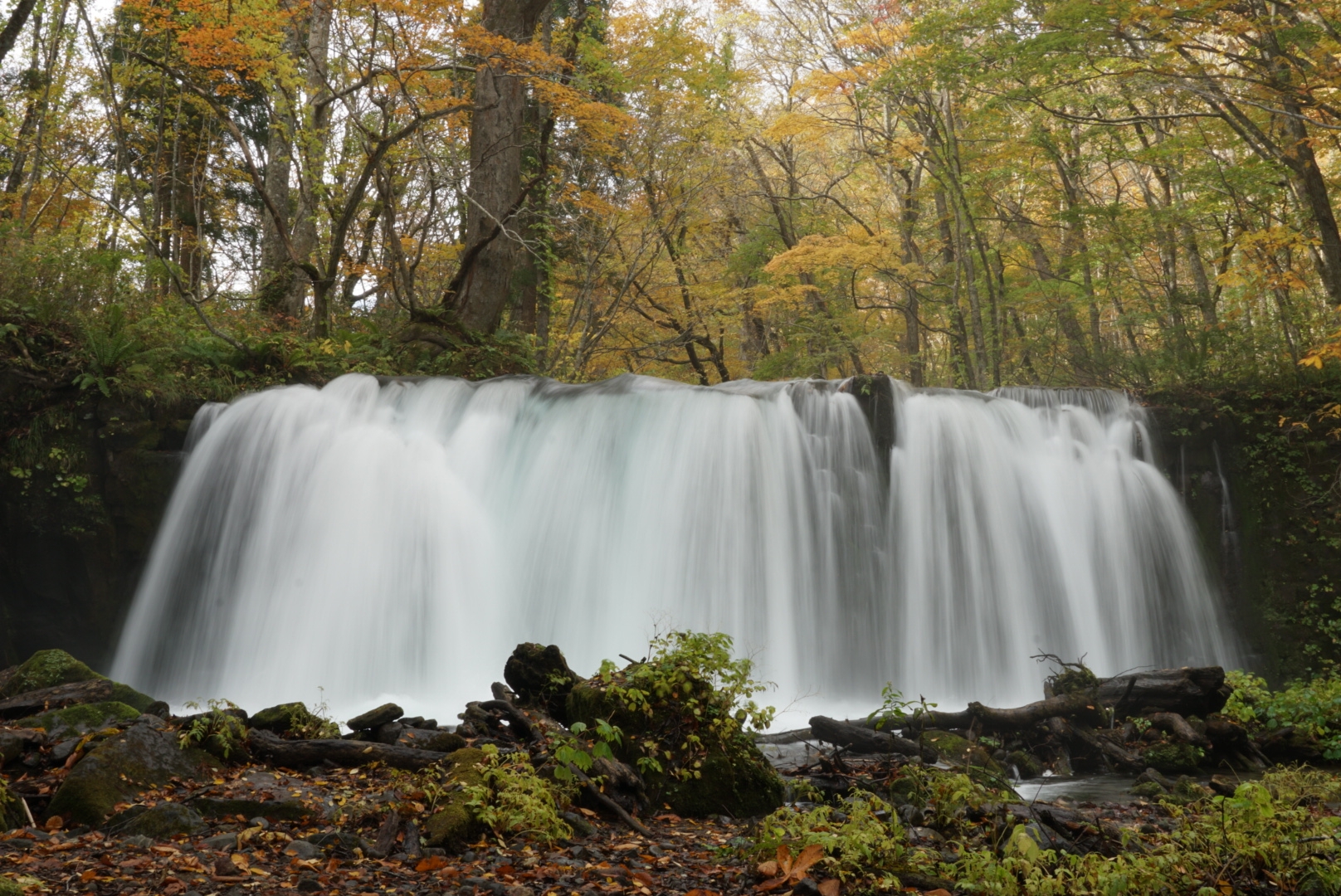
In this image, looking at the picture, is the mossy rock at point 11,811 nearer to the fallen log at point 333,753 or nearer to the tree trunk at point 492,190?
the fallen log at point 333,753

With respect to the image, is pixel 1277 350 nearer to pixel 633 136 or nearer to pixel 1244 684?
pixel 1244 684

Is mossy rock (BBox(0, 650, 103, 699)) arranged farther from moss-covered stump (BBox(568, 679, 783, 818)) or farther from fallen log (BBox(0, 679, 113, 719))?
moss-covered stump (BBox(568, 679, 783, 818))

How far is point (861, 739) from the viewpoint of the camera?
20.3 ft

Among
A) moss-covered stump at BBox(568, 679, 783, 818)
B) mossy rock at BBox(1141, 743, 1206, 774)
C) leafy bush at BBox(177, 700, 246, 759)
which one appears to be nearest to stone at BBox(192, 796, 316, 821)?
leafy bush at BBox(177, 700, 246, 759)

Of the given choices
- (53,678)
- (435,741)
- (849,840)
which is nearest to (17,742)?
(53,678)

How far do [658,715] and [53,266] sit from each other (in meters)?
10.6

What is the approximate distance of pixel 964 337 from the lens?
2016 cm

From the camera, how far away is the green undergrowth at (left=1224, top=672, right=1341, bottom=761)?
6.88 metres

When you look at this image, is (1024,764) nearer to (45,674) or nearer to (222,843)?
(222,843)

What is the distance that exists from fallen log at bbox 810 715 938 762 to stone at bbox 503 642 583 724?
6.30ft

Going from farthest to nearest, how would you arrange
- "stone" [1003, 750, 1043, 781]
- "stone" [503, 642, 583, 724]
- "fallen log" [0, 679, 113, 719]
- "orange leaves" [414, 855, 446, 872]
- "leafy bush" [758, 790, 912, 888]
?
"stone" [1003, 750, 1043, 781] → "stone" [503, 642, 583, 724] → "fallen log" [0, 679, 113, 719] → "orange leaves" [414, 855, 446, 872] → "leafy bush" [758, 790, 912, 888]

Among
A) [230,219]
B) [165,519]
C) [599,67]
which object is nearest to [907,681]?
[165,519]

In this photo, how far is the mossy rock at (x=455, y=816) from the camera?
3.57 m

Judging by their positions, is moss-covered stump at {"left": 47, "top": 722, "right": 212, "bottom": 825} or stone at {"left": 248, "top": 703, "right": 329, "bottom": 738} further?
stone at {"left": 248, "top": 703, "right": 329, "bottom": 738}
